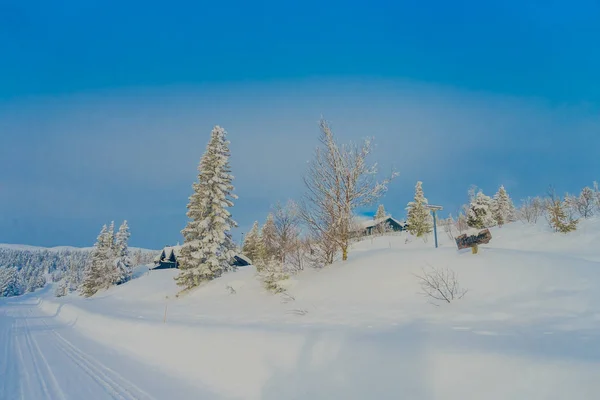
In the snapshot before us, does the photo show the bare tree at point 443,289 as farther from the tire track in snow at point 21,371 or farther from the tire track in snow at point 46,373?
the tire track in snow at point 21,371

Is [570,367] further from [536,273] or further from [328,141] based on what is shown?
[328,141]

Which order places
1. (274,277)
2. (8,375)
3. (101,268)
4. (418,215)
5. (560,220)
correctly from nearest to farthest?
(8,375) → (274,277) → (560,220) → (418,215) → (101,268)

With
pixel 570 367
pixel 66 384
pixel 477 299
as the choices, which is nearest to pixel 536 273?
pixel 477 299

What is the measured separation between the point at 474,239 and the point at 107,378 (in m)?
10.6

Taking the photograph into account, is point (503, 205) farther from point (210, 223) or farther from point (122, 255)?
point (122, 255)

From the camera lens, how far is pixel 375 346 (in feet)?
18.0

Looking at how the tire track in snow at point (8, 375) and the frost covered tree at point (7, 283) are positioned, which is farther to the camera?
the frost covered tree at point (7, 283)

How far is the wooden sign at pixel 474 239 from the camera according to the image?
10305 millimetres

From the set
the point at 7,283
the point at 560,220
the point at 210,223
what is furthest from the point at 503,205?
the point at 7,283

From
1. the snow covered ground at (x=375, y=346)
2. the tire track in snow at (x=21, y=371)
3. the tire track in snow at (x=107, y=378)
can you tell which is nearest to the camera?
the snow covered ground at (x=375, y=346)

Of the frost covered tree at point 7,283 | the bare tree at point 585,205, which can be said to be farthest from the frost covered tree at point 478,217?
the frost covered tree at point 7,283

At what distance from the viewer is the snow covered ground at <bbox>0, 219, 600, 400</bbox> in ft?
13.5

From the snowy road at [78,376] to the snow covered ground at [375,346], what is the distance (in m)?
0.04

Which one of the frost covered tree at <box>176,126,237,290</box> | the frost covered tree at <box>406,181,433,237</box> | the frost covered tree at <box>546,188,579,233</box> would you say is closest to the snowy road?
the frost covered tree at <box>176,126,237,290</box>
